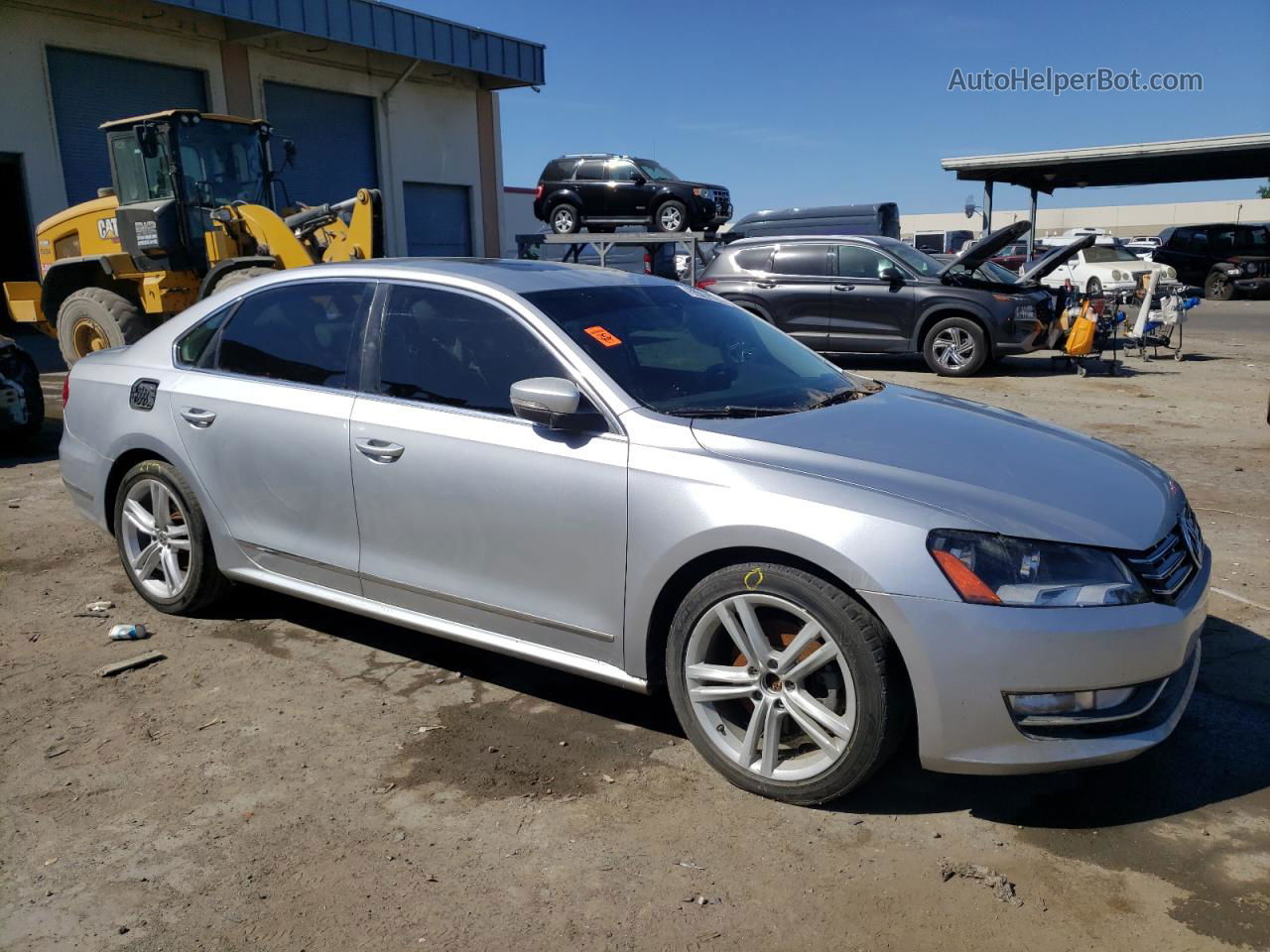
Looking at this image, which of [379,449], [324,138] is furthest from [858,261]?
[324,138]

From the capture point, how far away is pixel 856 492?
2.96 meters

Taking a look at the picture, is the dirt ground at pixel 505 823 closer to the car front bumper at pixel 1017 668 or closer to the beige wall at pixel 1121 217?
the car front bumper at pixel 1017 668

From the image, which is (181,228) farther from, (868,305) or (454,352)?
(454,352)

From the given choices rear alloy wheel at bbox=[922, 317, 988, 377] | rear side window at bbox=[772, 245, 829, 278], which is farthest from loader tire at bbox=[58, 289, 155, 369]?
rear alloy wheel at bbox=[922, 317, 988, 377]

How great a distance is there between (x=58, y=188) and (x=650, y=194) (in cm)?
1062

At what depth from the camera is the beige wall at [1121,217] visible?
71.9 meters

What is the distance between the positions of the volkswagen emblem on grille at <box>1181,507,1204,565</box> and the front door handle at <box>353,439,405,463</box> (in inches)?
105

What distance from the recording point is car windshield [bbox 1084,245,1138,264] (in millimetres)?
22266

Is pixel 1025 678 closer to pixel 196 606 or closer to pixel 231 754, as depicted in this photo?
pixel 231 754

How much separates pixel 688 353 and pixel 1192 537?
6.06 ft

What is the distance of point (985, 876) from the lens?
2.80 meters

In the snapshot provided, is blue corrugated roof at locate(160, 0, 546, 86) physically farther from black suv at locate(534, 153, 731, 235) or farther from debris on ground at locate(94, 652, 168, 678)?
debris on ground at locate(94, 652, 168, 678)

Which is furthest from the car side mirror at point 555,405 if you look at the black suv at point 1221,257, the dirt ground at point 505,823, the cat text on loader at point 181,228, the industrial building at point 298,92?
the black suv at point 1221,257

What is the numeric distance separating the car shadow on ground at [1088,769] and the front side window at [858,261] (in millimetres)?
9851
